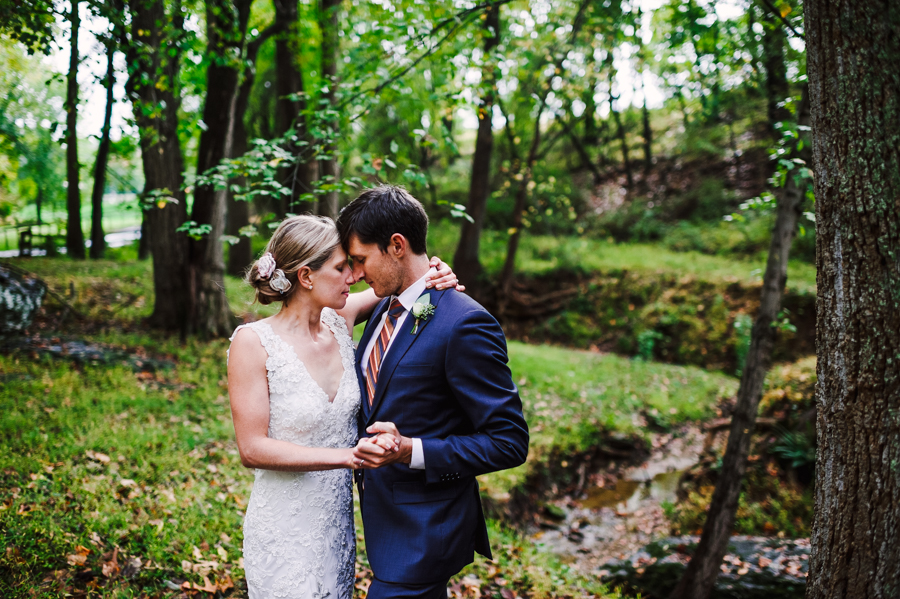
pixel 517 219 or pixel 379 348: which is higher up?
pixel 517 219

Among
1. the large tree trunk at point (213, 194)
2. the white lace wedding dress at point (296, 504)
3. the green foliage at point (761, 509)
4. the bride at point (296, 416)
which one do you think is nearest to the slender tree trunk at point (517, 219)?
the large tree trunk at point (213, 194)

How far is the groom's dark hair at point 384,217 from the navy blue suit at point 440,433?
405 mm

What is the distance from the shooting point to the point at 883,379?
195cm

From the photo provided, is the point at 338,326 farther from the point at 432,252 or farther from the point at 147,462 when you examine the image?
the point at 432,252

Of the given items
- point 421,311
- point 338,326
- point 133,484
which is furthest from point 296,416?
point 133,484

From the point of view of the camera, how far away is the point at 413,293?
2.64 metres

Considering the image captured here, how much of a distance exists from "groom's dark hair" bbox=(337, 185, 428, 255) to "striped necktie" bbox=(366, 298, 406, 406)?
33cm

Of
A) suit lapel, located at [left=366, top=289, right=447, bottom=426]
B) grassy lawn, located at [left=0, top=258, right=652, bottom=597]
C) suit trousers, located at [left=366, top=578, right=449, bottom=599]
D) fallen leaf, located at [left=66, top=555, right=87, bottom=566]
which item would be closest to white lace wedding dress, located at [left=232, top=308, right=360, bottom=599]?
suit lapel, located at [left=366, top=289, right=447, bottom=426]

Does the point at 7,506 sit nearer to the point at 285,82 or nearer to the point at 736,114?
the point at 285,82

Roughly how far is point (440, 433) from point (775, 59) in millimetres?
10932

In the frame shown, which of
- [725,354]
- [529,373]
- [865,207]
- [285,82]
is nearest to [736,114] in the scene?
[725,354]

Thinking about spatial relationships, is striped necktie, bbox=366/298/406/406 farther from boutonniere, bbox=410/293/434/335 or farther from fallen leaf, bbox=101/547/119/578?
fallen leaf, bbox=101/547/119/578

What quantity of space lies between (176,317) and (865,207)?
32.0 ft

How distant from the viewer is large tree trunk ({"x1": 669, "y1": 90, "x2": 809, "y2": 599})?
4.82 metres
